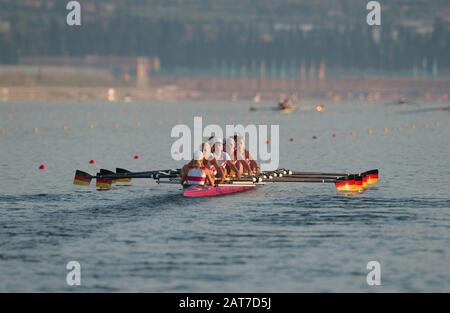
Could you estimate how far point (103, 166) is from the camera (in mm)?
84188

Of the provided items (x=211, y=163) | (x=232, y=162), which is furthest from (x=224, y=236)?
(x=232, y=162)

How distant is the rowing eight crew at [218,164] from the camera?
190ft

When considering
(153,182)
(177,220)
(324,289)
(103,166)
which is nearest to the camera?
(324,289)

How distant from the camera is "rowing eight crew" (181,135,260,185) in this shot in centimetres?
5778

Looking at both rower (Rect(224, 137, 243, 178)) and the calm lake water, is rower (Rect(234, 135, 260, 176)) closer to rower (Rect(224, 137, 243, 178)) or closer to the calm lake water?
rower (Rect(224, 137, 243, 178))

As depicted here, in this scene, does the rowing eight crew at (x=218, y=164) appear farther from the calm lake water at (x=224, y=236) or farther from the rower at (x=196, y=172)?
the calm lake water at (x=224, y=236)

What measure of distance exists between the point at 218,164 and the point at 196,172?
91.4 inches

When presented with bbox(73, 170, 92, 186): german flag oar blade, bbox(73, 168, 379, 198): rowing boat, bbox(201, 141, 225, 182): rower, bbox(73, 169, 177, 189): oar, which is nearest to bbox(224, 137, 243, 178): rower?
bbox(73, 168, 379, 198): rowing boat

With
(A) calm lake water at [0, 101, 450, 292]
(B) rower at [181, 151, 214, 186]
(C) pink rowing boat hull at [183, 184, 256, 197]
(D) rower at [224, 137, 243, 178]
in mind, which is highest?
(D) rower at [224, 137, 243, 178]

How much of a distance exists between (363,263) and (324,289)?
3.80 metres

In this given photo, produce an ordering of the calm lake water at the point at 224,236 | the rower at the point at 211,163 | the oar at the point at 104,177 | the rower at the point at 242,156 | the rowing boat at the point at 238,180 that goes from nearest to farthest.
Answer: the calm lake water at the point at 224,236 < the rower at the point at 211,163 < the rowing boat at the point at 238,180 < the oar at the point at 104,177 < the rower at the point at 242,156

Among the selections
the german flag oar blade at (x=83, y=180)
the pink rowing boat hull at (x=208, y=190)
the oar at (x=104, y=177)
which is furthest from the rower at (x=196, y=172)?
the german flag oar blade at (x=83, y=180)
